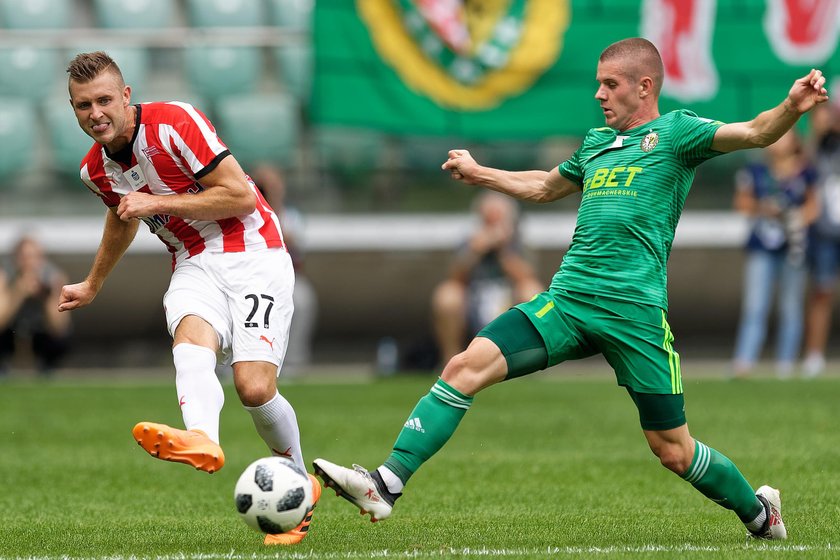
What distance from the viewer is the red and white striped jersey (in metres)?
6.07

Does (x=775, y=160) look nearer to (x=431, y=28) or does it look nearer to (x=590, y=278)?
(x=431, y=28)

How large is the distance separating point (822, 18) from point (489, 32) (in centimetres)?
419

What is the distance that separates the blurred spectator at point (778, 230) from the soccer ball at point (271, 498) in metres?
9.44

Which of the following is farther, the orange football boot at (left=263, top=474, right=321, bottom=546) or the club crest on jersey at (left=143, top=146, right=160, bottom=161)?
the club crest on jersey at (left=143, top=146, right=160, bottom=161)

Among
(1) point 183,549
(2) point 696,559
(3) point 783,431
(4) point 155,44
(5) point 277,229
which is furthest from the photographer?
(4) point 155,44

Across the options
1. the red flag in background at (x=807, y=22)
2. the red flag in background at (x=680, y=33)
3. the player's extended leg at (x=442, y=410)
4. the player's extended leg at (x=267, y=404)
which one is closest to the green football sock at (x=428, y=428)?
the player's extended leg at (x=442, y=410)

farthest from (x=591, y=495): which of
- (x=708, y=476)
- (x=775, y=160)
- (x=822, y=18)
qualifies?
(x=822, y=18)

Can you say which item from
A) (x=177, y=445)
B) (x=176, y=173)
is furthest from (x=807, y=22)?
(x=177, y=445)

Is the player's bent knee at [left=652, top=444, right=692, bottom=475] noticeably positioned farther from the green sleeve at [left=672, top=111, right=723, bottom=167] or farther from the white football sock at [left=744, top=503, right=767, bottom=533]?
the green sleeve at [left=672, top=111, right=723, bottom=167]

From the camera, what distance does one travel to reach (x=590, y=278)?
5773mm

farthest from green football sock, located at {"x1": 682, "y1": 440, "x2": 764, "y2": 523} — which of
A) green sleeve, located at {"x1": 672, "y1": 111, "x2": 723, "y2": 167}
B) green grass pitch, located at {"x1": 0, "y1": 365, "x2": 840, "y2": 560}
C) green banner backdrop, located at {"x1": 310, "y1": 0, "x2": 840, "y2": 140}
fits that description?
green banner backdrop, located at {"x1": 310, "y1": 0, "x2": 840, "y2": 140}

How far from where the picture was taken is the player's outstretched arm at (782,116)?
205 inches

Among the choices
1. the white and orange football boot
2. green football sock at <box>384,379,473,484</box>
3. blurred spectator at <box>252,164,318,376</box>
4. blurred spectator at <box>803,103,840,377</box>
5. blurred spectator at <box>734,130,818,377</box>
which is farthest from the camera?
blurred spectator at <box>252,164,318,376</box>

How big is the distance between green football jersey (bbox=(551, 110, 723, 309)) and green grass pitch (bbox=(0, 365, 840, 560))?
1.07 metres
